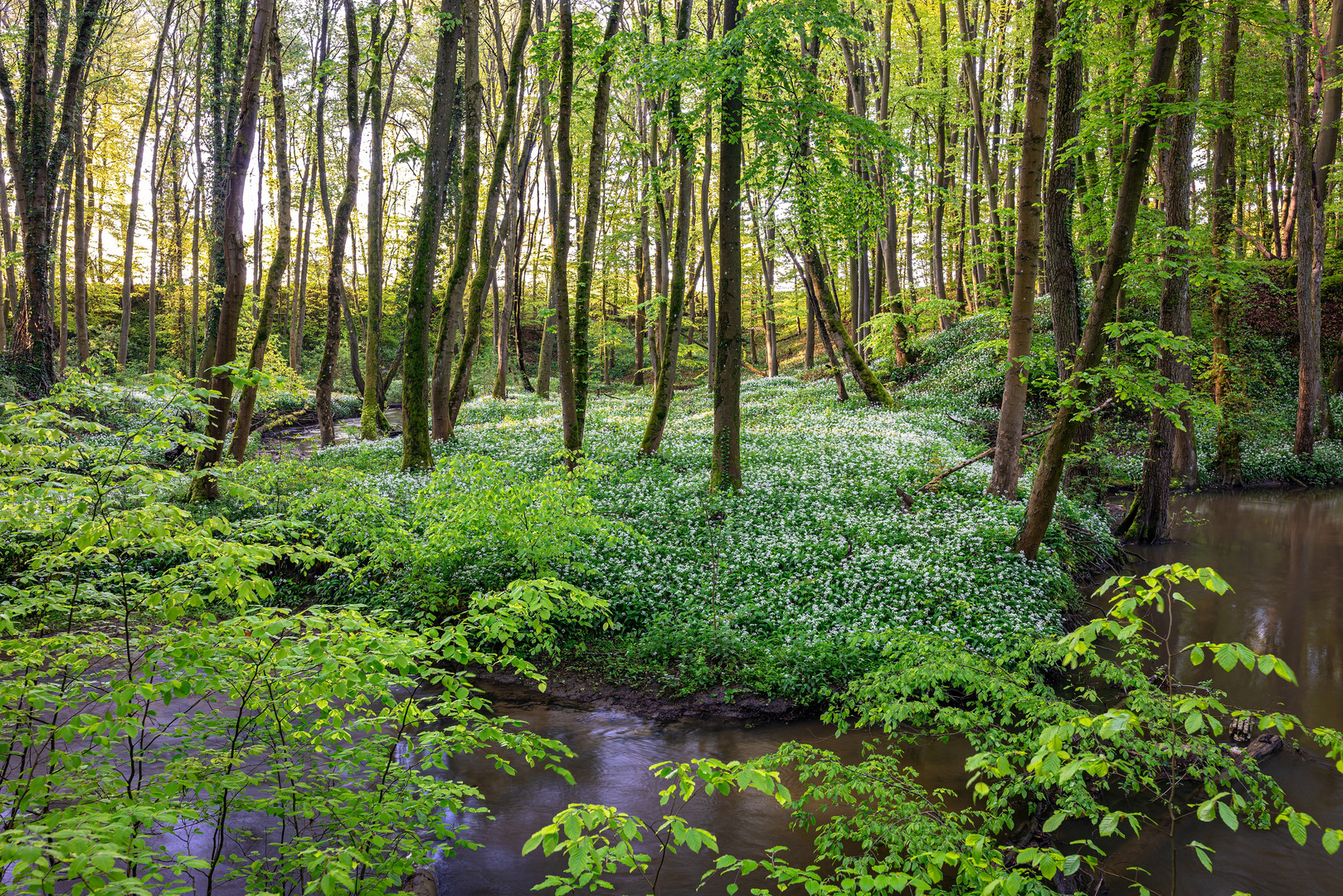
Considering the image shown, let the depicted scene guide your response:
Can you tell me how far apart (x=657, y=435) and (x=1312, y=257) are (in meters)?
17.4

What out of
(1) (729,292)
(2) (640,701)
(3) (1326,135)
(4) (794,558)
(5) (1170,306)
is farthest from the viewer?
(3) (1326,135)

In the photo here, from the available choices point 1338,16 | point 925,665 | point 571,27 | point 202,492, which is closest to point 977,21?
point 1338,16

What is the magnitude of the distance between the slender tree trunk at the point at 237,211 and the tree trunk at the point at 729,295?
281 inches

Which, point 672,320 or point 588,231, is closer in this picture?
point 588,231

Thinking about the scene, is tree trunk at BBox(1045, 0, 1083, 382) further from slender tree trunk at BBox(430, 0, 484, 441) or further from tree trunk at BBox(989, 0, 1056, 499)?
slender tree trunk at BBox(430, 0, 484, 441)

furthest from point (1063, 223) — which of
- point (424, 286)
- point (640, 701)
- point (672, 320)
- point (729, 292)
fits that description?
point (424, 286)

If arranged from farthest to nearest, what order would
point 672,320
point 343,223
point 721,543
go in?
1. point 343,223
2. point 672,320
3. point 721,543

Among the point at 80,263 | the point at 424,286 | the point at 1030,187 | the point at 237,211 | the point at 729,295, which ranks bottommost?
the point at 729,295

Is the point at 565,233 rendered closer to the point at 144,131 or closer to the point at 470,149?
the point at 470,149

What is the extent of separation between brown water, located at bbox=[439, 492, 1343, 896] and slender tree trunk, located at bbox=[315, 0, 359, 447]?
577 inches

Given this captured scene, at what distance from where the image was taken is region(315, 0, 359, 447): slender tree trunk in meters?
16.1

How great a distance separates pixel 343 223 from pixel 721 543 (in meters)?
14.1

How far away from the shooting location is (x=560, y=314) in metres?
12.8

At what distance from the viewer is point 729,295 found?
35.3 feet
